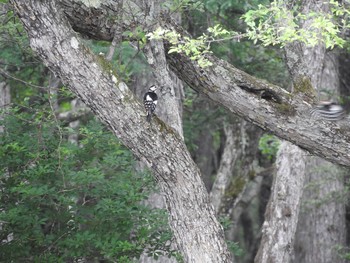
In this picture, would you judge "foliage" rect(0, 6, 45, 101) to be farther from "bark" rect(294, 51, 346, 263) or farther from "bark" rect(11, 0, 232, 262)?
"bark" rect(294, 51, 346, 263)

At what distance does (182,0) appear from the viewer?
8.15 meters

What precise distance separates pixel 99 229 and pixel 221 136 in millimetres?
12117

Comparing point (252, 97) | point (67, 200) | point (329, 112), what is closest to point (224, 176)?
point (67, 200)

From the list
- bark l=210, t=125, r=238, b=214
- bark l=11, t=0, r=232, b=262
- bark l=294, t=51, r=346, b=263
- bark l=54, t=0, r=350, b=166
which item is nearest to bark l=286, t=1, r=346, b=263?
bark l=294, t=51, r=346, b=263

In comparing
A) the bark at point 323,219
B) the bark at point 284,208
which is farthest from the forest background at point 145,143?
the bark at point 323,219

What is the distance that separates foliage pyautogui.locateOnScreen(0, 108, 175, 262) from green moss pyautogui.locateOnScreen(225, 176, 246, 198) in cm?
576

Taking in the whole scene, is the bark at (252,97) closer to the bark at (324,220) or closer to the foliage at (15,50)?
the foliage at (15,50)

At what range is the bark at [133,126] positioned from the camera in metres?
6.87

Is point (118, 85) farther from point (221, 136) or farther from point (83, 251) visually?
point (221, 136)

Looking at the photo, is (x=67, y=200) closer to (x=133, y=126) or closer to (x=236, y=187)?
(x=133, y=126)

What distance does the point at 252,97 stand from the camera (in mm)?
7891

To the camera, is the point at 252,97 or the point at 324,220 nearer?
the point at 252,97

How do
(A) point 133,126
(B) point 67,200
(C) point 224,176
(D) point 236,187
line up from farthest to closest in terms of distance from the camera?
(D) point 236,187, (C) point 224,176, (B) point 67,200, (A) point 133,126

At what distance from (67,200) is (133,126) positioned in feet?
10.3
